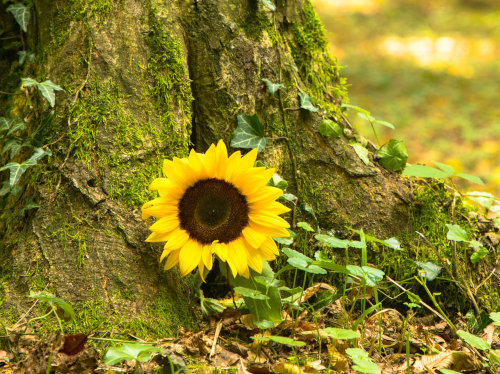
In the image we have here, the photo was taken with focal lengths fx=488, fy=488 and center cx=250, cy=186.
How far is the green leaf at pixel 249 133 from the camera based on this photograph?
2.54m

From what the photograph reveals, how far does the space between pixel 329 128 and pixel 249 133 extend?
46 cm

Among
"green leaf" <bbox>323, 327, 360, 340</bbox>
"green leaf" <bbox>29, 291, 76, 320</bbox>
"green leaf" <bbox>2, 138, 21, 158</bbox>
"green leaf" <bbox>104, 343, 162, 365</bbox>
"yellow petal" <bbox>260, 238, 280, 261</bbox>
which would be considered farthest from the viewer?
"green leaf" <bbox>2, 138, 21, 158</bbox>

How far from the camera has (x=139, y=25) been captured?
7.98ft

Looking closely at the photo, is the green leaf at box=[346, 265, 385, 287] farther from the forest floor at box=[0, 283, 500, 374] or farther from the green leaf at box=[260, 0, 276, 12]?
the green leaf at box=[260, 0, 276, 12]

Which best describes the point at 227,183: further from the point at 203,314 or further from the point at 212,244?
the point at 203,314

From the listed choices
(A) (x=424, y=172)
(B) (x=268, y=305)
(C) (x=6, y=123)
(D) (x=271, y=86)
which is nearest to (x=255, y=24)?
(D) (x=271, y=86)

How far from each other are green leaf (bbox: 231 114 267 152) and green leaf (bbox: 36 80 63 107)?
2.89 feet

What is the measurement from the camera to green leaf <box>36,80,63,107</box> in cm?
226

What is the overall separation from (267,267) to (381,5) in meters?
15.6

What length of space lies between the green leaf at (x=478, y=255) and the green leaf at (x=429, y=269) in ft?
0.65

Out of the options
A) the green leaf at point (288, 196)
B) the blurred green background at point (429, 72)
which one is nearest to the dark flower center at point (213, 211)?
the green leaf at point (288, 196)

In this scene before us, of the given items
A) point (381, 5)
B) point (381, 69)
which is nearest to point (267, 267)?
point (381, 69)

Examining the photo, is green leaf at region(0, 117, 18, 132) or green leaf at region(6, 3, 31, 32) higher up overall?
green leaf at region(6, 3, 31, 32)

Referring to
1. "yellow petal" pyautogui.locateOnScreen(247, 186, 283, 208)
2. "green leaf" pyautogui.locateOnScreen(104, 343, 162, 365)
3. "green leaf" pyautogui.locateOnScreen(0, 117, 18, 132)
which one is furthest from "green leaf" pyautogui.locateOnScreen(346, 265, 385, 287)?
"green leaf" pyautogui.locateOnScreen(0, 117, 18, 132)
